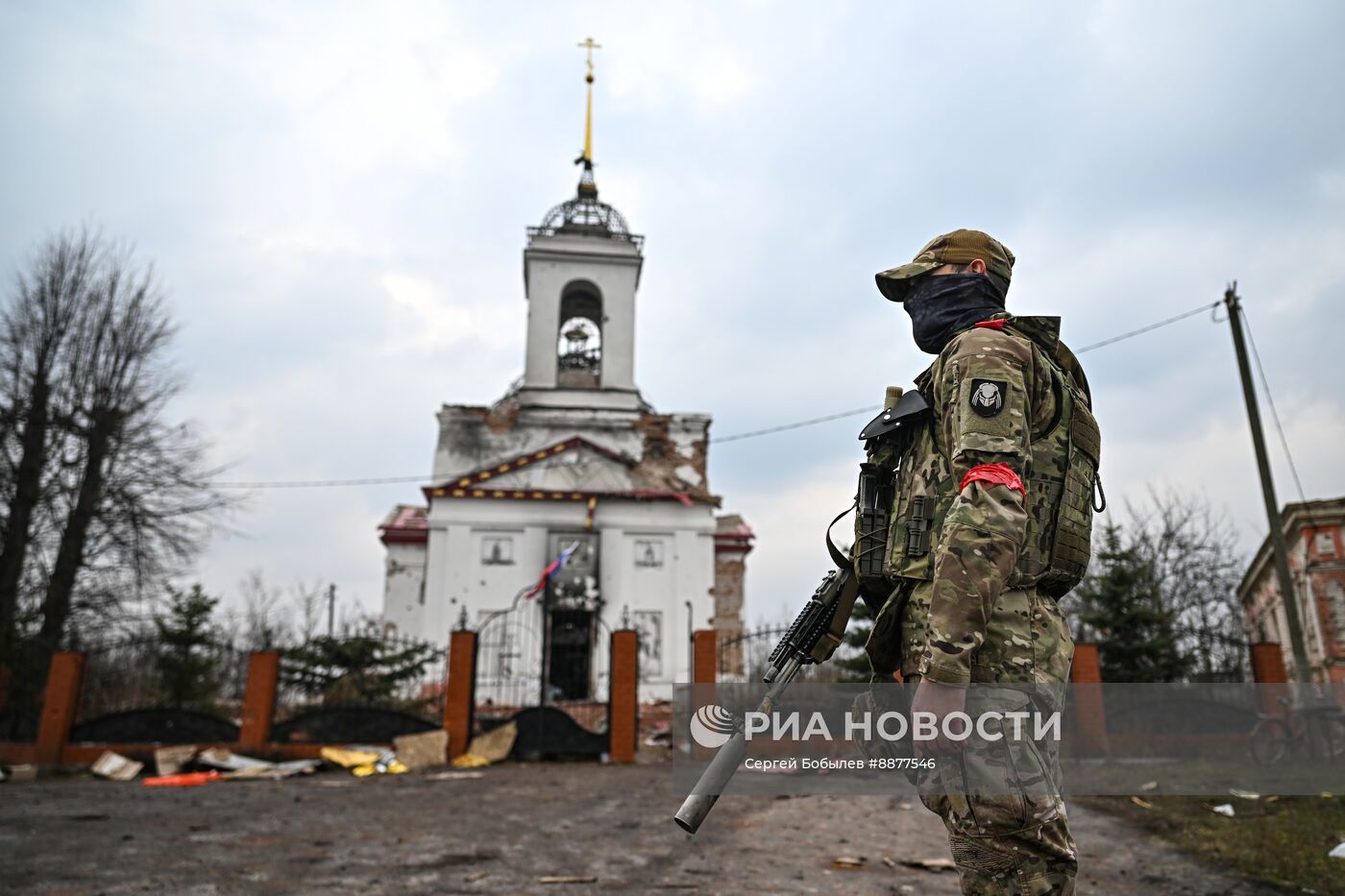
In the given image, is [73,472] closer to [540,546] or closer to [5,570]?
[5,570]

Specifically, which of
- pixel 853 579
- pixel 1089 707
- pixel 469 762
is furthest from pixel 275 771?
pixel 853 579

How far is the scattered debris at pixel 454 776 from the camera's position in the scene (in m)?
10.7

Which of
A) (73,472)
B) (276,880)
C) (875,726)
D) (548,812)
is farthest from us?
(73,472)

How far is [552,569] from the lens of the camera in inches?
858

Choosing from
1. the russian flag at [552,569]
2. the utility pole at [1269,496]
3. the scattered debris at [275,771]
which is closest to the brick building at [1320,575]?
the utility pole at [1269,496]

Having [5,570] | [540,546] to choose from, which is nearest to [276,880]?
[5,570]

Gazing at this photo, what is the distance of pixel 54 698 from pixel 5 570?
5702 mm

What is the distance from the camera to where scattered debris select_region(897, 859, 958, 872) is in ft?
16.9

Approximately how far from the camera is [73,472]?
17641 millimetres

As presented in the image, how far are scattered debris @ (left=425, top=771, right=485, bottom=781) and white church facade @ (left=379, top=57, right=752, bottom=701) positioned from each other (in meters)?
7.61

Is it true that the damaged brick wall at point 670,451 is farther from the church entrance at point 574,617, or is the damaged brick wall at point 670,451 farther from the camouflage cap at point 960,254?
the camouflage cap at point 960,254

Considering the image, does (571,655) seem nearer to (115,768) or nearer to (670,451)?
(670,451)

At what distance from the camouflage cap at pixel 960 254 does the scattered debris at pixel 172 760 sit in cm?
1266

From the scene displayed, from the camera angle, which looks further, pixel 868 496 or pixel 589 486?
pixel 589 486
